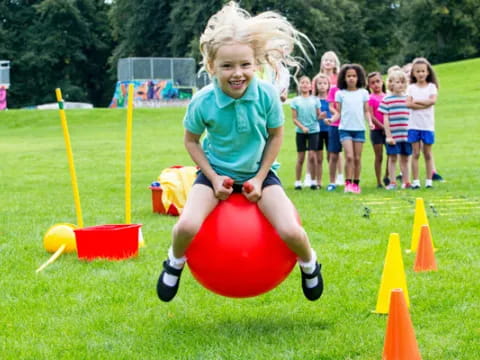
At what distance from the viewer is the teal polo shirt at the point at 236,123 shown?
500 centimetres

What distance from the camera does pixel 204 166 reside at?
5039mm

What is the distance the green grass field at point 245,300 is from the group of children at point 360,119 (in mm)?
586

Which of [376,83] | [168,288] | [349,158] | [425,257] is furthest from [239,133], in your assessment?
[376,83]

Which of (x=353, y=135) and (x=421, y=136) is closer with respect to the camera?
(x=353, y=135)

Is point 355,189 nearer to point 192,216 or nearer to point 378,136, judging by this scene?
point 378,136

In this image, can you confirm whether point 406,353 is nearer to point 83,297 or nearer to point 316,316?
point 316,316

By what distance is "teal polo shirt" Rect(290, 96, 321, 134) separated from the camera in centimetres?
1277

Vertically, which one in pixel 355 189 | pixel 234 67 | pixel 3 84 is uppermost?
pixel 234 67

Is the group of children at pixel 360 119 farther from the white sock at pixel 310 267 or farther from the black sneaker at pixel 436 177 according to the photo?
the white sock at pixel 310 267

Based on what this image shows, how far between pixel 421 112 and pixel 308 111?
70.9 inches

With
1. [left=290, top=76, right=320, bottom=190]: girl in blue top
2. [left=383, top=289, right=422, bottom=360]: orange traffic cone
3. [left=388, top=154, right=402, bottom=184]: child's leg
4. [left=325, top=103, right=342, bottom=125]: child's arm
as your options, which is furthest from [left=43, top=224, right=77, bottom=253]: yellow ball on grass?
[left=388, top=154, right=402, bottom=184]: child's leg

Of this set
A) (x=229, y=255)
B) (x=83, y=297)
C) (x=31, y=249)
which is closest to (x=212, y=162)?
(x=229, y=255)

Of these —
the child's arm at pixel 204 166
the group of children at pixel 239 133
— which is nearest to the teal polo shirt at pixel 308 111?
the group of children at pixel 239 133

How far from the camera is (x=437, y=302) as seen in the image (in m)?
5.48
